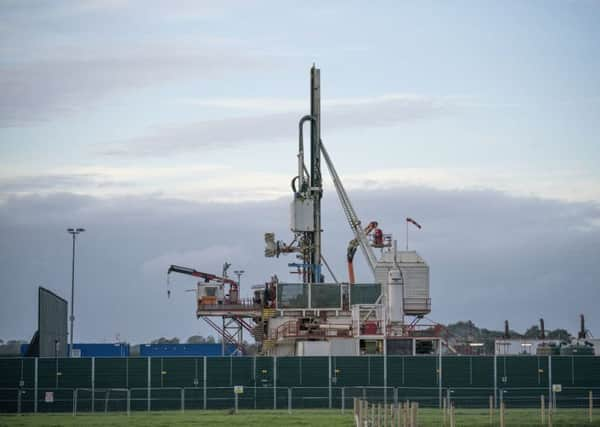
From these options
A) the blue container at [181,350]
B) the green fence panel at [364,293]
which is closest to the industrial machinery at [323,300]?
the green fence panel at [364,293]

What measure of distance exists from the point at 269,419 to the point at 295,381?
15056 millimetres

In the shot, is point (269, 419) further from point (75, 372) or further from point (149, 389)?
point (75, 372)

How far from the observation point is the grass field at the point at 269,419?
6103 centimetres

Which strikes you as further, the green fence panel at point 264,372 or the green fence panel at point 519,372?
the green fence panel at point 519,372

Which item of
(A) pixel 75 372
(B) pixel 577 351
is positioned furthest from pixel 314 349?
(B) pixel 577 351

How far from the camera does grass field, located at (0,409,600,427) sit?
2403 inches

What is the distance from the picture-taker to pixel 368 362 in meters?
80.1

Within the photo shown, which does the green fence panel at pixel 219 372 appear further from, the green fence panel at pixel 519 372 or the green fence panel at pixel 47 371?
the green fence panel at pixel 519 372

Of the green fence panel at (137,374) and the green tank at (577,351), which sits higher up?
the green tank at (577,351)

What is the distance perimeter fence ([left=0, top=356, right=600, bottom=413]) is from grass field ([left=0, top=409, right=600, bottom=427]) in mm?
2743

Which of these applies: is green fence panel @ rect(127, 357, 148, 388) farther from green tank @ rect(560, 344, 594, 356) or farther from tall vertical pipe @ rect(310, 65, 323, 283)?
green tank @ rect(560, 344, 594, 356)

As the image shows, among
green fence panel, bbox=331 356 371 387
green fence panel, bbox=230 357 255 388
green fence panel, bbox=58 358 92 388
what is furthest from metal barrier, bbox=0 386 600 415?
green fence panel, bbox=331 356 371 387

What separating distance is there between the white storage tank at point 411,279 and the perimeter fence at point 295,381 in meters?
7.64

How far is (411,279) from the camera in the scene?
289ft
